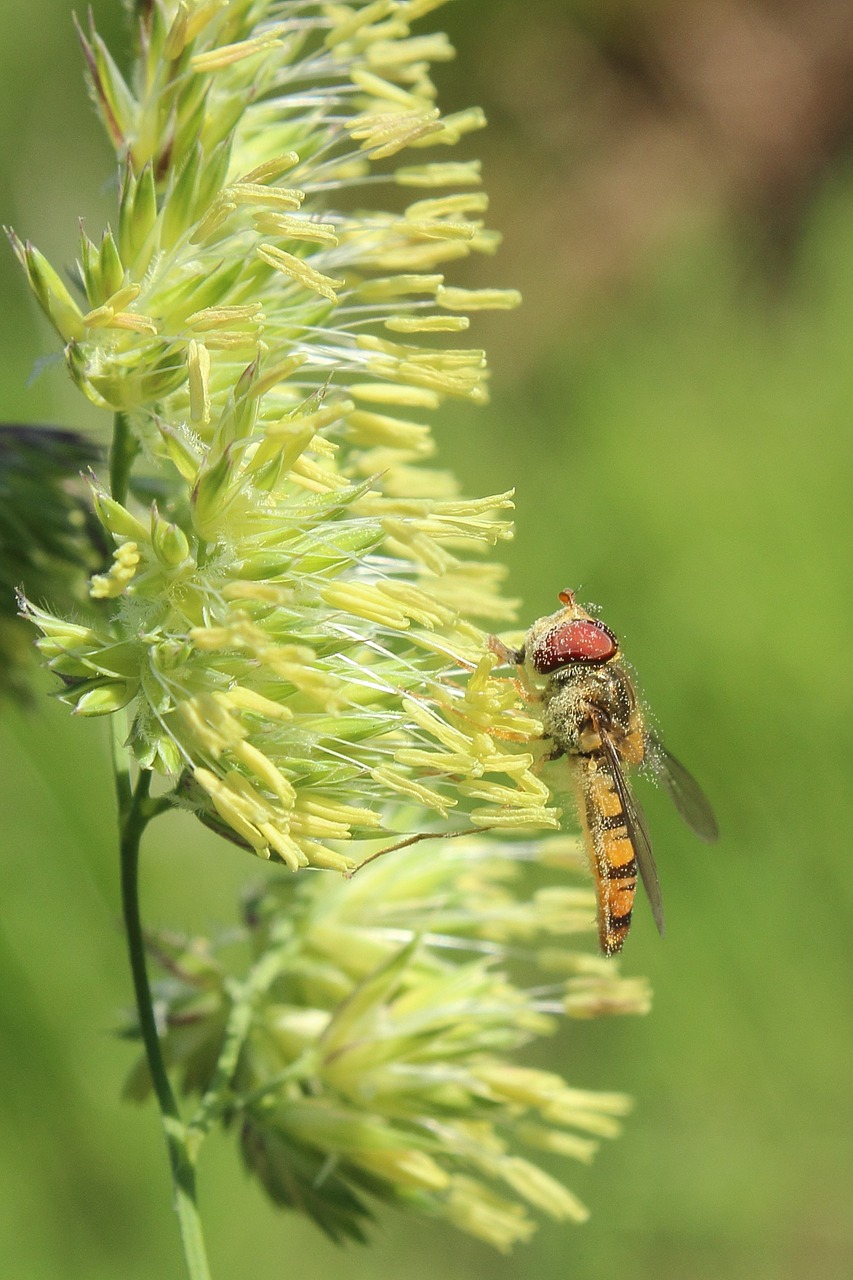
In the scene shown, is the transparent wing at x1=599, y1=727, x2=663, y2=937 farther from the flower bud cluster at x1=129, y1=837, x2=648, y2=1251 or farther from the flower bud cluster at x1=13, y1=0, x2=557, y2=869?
the flower bud cluster at x1=13, y1=0, x2=557, y2=869

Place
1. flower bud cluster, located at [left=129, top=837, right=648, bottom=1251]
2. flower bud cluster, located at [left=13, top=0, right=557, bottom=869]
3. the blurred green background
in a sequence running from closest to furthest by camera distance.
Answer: flower bud cluster, located at [left=13, top=0, right=557, bottom=869] → flower bud cluster, located at [left=129, top=837, right=648, bottom=1251] → the blurred green background

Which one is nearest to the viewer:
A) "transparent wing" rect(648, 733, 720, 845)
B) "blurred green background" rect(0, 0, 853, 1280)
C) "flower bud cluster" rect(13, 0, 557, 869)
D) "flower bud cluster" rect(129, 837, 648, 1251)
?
"flower bud cluster" rect(13, 0, 557, 869)

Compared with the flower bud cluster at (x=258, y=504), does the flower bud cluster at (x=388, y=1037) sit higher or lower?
lower

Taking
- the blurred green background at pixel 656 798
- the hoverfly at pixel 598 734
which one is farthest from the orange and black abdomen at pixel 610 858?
the blurred green background at pixel 656 798

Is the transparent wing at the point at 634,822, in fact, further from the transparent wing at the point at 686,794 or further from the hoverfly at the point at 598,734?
the transparent wing at the point at 686,794

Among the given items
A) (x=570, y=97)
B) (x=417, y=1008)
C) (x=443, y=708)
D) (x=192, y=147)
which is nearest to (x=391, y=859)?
(x=417, y=1008)

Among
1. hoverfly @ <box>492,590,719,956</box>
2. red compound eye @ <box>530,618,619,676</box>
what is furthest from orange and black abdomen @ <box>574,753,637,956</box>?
red compound eye @ <box>530,618,619,676</box>
